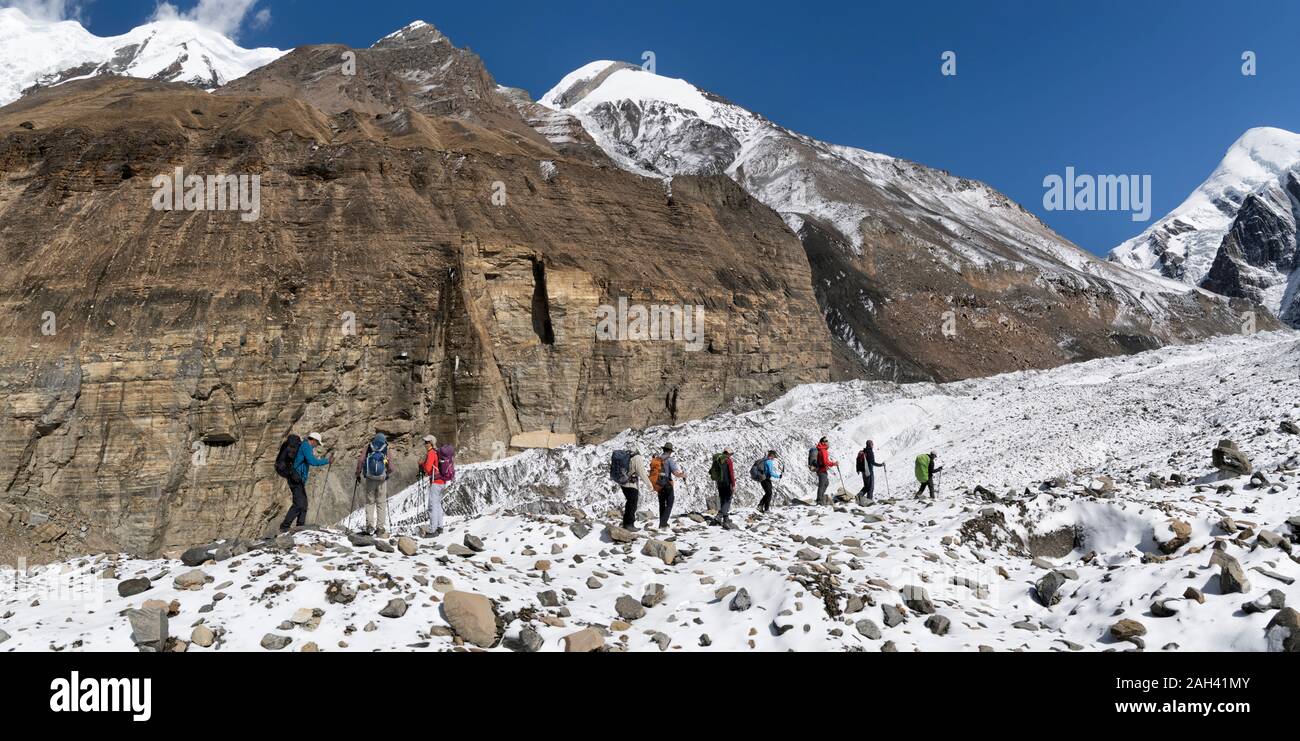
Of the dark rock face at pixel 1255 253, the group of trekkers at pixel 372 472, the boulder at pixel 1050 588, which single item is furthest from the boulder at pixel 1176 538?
the dark rock face at pixel 1255 253

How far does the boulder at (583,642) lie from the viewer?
7473mm

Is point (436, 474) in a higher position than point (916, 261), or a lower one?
lower

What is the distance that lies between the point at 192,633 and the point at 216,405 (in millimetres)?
20335

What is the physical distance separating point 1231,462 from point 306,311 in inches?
1016

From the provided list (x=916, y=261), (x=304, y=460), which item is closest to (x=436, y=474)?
(x=304, y=460)

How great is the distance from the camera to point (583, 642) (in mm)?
7551

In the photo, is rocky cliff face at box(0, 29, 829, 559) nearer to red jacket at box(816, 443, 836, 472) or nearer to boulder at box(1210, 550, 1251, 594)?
red jacket at box(816, 443, 836, 472)

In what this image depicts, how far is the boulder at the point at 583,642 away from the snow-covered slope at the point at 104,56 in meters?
109

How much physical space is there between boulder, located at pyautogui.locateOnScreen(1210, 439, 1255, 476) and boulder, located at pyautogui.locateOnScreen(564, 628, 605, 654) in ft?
37.4

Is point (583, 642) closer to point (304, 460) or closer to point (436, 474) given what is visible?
point (436, 474)

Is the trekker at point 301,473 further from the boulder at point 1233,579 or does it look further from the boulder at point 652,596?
the boulder at point 1233,579

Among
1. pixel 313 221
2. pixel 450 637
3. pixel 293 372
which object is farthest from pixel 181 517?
pixel 450 637

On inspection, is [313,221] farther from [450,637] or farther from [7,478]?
[450,637]
